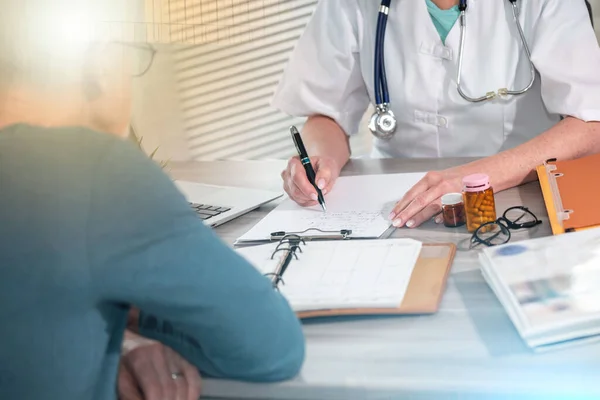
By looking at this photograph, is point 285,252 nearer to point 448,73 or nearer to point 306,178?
point 306,178

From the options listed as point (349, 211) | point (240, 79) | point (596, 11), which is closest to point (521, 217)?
point (349, 211)

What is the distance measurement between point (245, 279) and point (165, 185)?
122 mm

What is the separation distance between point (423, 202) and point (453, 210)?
52 millimetres

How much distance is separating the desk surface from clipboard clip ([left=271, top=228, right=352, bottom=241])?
0.22 m

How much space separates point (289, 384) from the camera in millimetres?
751

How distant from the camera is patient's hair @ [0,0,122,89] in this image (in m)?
0.52

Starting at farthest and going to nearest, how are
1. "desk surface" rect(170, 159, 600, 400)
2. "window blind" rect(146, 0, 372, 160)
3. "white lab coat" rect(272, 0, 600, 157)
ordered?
"window blind" rect(146, 0, 372, 160)
"white lab coat" rect(272, 0, 600, 157)
"desk surface" rect(170, 159, 600, 400)

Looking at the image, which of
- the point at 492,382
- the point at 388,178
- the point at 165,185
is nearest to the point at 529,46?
the point at 388,178

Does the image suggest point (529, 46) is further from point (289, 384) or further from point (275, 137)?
point (275, 137)

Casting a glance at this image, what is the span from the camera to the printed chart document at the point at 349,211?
1.15 meters

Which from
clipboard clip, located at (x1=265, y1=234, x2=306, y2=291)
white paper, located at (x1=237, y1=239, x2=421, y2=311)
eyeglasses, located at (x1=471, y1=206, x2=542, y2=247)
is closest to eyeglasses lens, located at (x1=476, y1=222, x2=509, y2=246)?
eyeglasses, located at (x1=471, y1=206, x2=542, y2=247)

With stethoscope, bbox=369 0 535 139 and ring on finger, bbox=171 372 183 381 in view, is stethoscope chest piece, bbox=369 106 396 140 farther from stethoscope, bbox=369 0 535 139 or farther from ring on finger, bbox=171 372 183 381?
ring on finger, bbox=171 372 183 381

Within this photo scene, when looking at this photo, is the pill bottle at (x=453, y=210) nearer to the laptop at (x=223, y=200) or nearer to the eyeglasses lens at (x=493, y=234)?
the eyeglasses lens at (x=493, y=234)

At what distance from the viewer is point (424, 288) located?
2.96 feet
